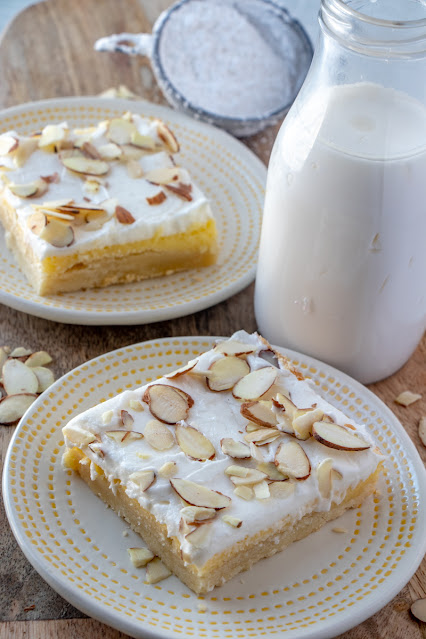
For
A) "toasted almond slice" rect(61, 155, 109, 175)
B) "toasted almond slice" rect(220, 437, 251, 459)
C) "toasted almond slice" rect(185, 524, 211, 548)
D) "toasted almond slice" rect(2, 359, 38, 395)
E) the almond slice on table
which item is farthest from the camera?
"toasted almond slice" rect(61, 155, 109, 175)

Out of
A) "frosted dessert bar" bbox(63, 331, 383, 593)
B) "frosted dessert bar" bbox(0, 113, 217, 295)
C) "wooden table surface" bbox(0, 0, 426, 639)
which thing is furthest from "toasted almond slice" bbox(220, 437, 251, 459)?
"frosted dessert bar" bbox(0, 113, 217, 295)

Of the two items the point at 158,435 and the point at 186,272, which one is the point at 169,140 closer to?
Result: the point at 186,272

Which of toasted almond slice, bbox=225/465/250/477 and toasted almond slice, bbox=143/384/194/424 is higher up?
toasted almond slice, bbox=143/384/194/424

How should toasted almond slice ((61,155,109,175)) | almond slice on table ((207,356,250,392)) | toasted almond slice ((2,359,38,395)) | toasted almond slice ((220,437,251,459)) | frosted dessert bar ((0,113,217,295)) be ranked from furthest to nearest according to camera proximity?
toasted almond slice ((61,155,109,175)) < frosted dessert bar ((0,113,217,295)) < toasted almond slice ((2,359,38,395)) < almond slice on table ((207,356,250,392)) < toasted almond slice ((220,437,251,459))

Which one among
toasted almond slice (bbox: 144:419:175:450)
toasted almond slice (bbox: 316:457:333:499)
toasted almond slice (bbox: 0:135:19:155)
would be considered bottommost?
toasted almond slice (bbox: 316:457:333:499)

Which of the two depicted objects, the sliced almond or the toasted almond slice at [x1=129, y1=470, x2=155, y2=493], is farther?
the sliced almond

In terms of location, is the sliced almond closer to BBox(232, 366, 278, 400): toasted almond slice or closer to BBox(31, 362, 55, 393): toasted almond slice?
BBox(232, 366, 278, 400): toasted almond slice

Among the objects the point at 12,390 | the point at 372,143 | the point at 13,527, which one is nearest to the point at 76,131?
the point at 12,390
